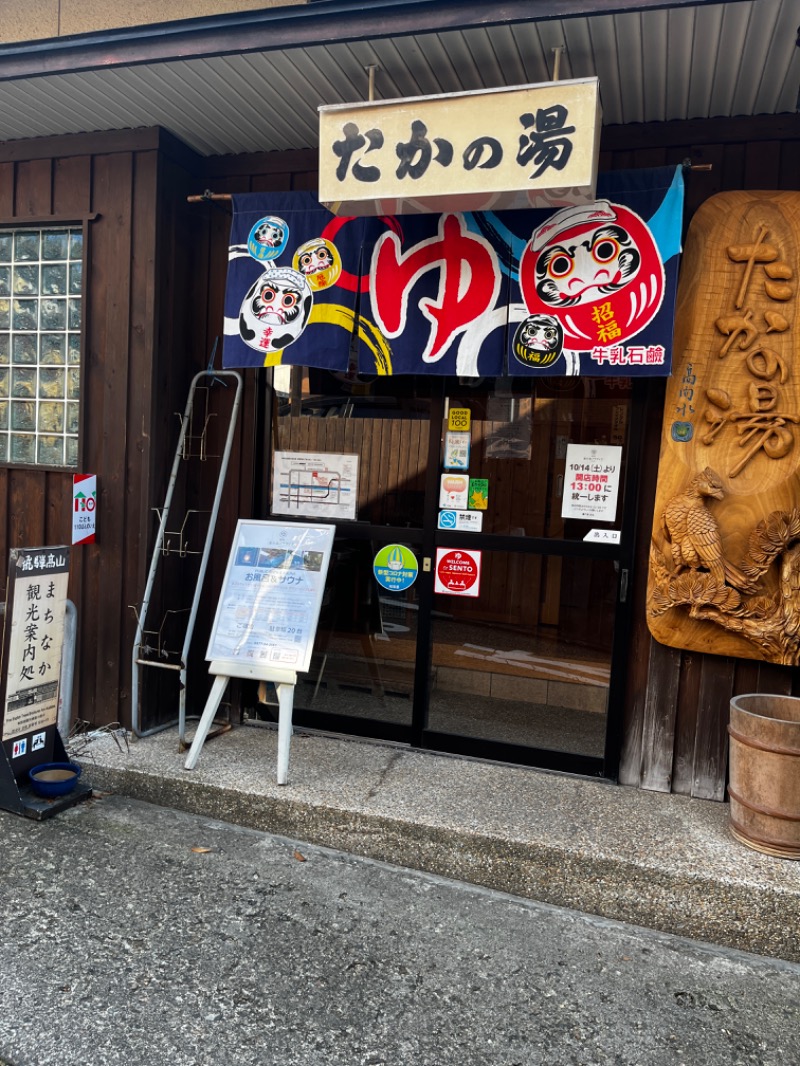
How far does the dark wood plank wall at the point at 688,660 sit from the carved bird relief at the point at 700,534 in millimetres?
287

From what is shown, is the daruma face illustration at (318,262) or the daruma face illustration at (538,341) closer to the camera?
the daruma face illustration at (538,341)

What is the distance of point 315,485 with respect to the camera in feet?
18.4

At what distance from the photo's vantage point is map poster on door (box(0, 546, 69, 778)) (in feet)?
14.9

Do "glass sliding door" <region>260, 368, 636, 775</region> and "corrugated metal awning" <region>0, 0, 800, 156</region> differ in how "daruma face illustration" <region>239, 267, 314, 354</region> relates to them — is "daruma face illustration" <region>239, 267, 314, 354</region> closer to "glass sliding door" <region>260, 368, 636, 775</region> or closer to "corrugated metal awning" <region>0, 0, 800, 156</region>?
"glass sliding door" <region>260, 368, 636, 775</region>

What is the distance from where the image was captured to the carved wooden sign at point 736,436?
4.45 m

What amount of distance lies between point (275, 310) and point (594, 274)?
2.01 metres

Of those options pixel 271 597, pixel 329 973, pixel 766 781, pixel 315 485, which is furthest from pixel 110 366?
pixel 766 781

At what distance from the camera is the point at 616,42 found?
3.94 metres

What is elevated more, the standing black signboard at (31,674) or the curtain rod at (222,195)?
the curtain rod at (222,195)

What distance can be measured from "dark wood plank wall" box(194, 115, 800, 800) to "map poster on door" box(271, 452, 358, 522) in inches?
77.9

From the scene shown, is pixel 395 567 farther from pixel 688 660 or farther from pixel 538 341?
pixel 688 660

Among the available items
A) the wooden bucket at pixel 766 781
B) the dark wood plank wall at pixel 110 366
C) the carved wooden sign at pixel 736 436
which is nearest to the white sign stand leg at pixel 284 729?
the dark wood plank wall at pixel 110 366

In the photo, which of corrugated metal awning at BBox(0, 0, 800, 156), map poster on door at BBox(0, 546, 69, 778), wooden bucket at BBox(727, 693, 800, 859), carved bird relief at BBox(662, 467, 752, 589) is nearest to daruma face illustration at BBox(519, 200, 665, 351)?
corrugated metal awning at BBox(0, 0, 800, 156)

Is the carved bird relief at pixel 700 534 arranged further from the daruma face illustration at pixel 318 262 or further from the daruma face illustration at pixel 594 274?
the daruma face illustration at pixel 318 262
